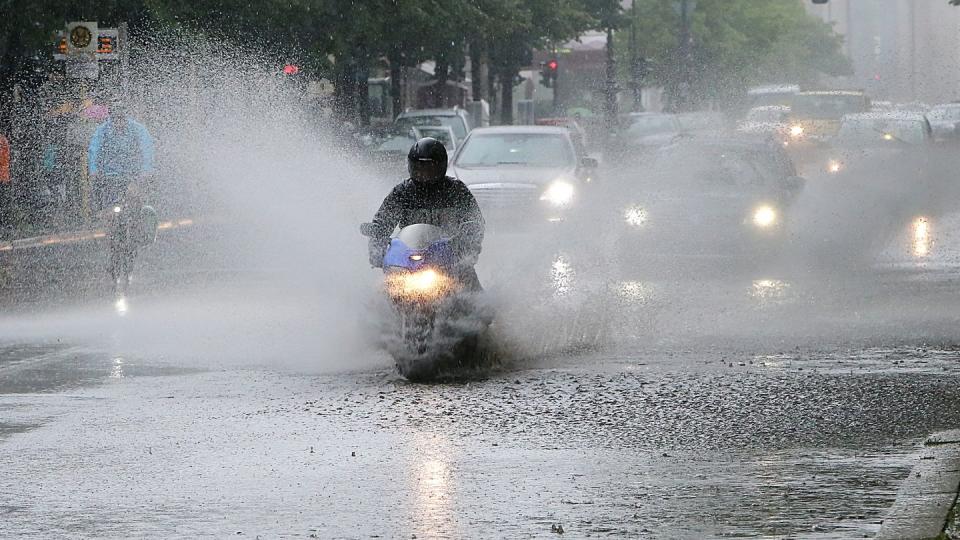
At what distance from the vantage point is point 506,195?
2550 centimetres

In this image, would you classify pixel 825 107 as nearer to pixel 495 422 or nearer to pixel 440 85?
pixel 440 85

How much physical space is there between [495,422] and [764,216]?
42.8 feet

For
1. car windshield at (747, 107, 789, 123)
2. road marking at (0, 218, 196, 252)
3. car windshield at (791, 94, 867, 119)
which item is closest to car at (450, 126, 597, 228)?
road marking at (0, 218, 196, 252)

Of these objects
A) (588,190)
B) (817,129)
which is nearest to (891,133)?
(817,129)

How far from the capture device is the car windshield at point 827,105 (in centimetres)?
4709

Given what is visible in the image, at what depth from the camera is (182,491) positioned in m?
8.02

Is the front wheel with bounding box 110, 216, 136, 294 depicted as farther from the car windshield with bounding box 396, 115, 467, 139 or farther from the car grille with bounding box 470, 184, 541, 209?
the car windshield with bounding box 396, 115, 467, 139

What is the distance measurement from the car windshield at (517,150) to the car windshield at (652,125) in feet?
80.5

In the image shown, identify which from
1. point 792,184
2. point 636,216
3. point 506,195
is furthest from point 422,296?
point 506,195

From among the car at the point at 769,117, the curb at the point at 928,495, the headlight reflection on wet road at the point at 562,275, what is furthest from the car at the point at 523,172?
the car at the point at 769,117

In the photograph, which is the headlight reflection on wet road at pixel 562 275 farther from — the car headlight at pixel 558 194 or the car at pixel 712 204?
the car headlight at pixel 558 194

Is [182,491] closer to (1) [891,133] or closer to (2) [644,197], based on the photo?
(2) [644,197]

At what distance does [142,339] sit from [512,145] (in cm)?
1354

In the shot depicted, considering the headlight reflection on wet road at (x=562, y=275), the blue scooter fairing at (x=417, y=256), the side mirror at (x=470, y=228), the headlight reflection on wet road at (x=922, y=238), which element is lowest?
the headlight reflection on wet road at (x=922, y=238)
